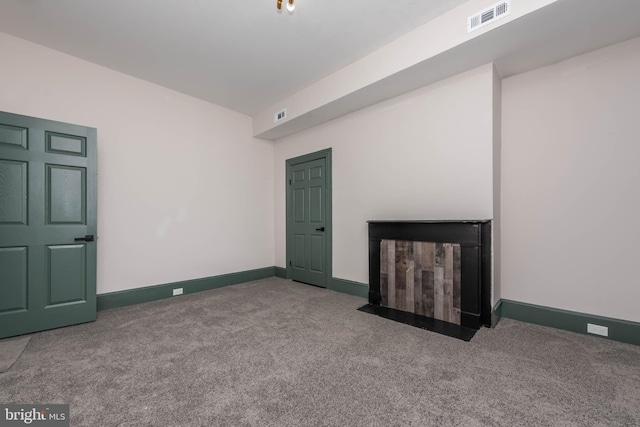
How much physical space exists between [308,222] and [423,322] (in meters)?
2.48

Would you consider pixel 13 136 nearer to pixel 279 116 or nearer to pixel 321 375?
pixel 279 116

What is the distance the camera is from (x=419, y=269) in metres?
3.07

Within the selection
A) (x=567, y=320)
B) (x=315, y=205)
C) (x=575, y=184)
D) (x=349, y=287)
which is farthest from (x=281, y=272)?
(x=575, y=184)

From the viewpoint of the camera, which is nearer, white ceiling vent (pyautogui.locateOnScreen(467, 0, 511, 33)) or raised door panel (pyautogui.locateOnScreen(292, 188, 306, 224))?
white ceiling vent (pyautogui.locateOnScreen(467, 0, 511, 33))

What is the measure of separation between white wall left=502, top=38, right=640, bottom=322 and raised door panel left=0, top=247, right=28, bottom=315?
5.00 meters

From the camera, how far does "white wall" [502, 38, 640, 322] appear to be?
2438 mm

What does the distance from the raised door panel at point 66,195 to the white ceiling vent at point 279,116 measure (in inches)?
105

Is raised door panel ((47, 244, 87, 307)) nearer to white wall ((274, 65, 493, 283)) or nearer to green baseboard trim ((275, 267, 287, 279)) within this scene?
green baseboard trim ((275, 267, 287, 279))

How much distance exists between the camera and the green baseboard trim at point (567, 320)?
238cm

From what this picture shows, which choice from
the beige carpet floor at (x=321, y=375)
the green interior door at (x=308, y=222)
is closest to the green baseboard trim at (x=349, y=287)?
the green interior door at (x=308, y=222)

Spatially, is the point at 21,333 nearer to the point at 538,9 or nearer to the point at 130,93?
the point at 130,93

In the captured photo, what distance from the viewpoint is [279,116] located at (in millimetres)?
4508

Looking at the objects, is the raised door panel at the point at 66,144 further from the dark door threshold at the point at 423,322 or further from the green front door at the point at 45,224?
the dark door threshold at the point at 423,322

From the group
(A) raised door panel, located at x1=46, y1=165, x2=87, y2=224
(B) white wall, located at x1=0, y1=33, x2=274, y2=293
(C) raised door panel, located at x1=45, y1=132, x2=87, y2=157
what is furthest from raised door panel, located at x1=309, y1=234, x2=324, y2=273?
(C) raised door panel, located at x1=45, y1=132, x2=87, y2=157
